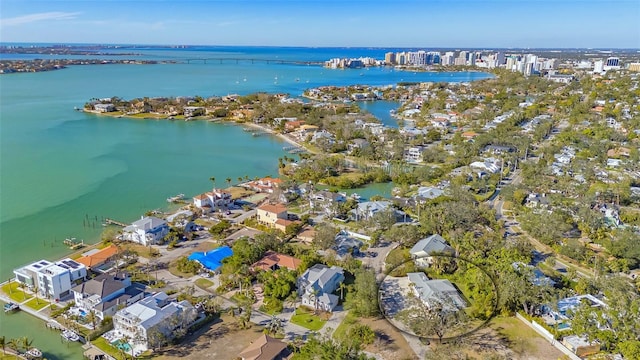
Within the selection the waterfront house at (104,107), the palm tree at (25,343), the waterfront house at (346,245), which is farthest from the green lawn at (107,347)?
the waterfront house at (104,107)

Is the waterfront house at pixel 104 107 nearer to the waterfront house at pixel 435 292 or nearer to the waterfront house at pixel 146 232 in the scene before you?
the waterfront house at pixel 146 232

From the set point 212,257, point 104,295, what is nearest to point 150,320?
point 104,295

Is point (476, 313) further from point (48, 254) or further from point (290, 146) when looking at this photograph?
point (290, 146)

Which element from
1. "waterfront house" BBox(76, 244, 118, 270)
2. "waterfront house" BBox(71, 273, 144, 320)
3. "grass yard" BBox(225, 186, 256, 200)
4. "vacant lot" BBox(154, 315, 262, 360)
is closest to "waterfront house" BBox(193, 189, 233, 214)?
"grass yard" BBox(225, 186, 256, 200)

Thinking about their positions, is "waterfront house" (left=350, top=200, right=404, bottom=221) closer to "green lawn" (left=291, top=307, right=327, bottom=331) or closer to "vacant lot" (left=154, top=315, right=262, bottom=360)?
"green lawn" (left=291, top=307, right=327, bottom=331)

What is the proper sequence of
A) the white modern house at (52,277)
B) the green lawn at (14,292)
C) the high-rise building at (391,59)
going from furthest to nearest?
the high-rise building at (391,59) → the green lawn at (14,292) → the white modern house at (52,277)
